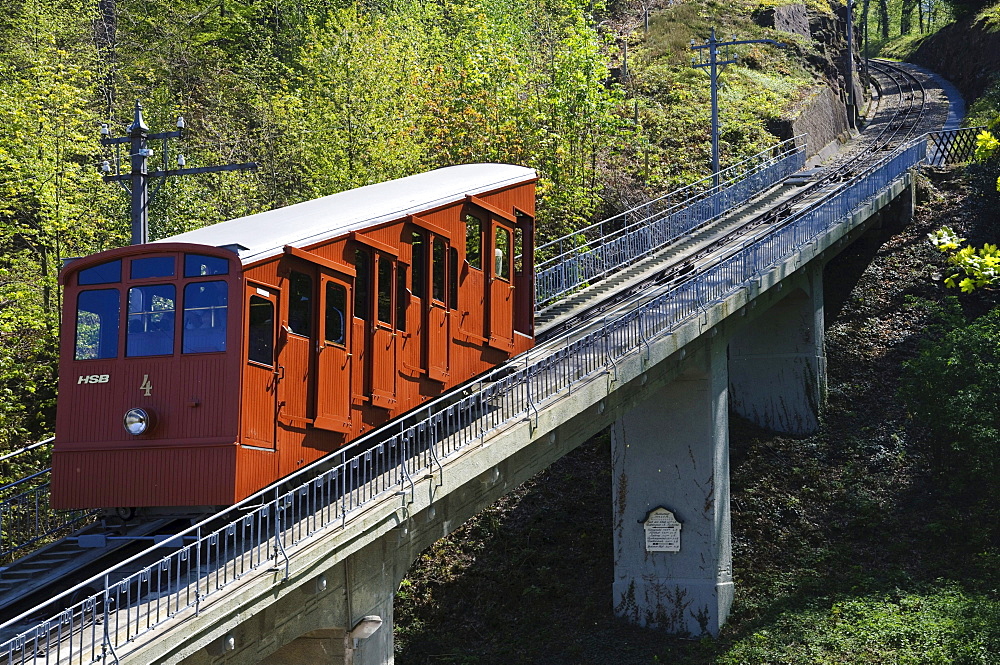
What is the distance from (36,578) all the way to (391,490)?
419cm

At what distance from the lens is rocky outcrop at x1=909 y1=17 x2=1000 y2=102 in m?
60.1

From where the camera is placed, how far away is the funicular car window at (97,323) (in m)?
13.3

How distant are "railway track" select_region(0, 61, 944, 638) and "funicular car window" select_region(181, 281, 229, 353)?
2.19 metres

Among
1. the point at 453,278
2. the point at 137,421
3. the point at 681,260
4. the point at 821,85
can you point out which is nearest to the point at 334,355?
the point at 137,421

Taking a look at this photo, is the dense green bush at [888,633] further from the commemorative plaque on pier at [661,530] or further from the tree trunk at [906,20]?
the tree trunk at [906,20]

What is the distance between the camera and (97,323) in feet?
44.1

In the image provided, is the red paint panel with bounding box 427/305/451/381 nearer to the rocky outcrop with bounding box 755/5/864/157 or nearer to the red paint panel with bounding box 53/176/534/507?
the red paint panel with bounding box 53/176/534/507

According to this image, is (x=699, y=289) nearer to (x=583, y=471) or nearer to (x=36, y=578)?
(x=583, y=471)


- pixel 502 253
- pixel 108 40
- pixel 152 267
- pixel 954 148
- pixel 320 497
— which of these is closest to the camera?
pixel 152 267

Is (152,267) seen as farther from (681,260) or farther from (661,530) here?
(681,260)

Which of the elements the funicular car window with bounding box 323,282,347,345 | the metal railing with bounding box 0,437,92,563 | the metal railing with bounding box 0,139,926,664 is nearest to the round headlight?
the metal railing with bounding box 0,139,926,664

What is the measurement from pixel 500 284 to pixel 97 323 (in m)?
7.26

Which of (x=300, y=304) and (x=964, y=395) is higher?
(x=300, y=304)

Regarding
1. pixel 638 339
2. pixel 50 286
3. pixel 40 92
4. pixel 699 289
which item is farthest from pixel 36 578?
pixel 40 92
